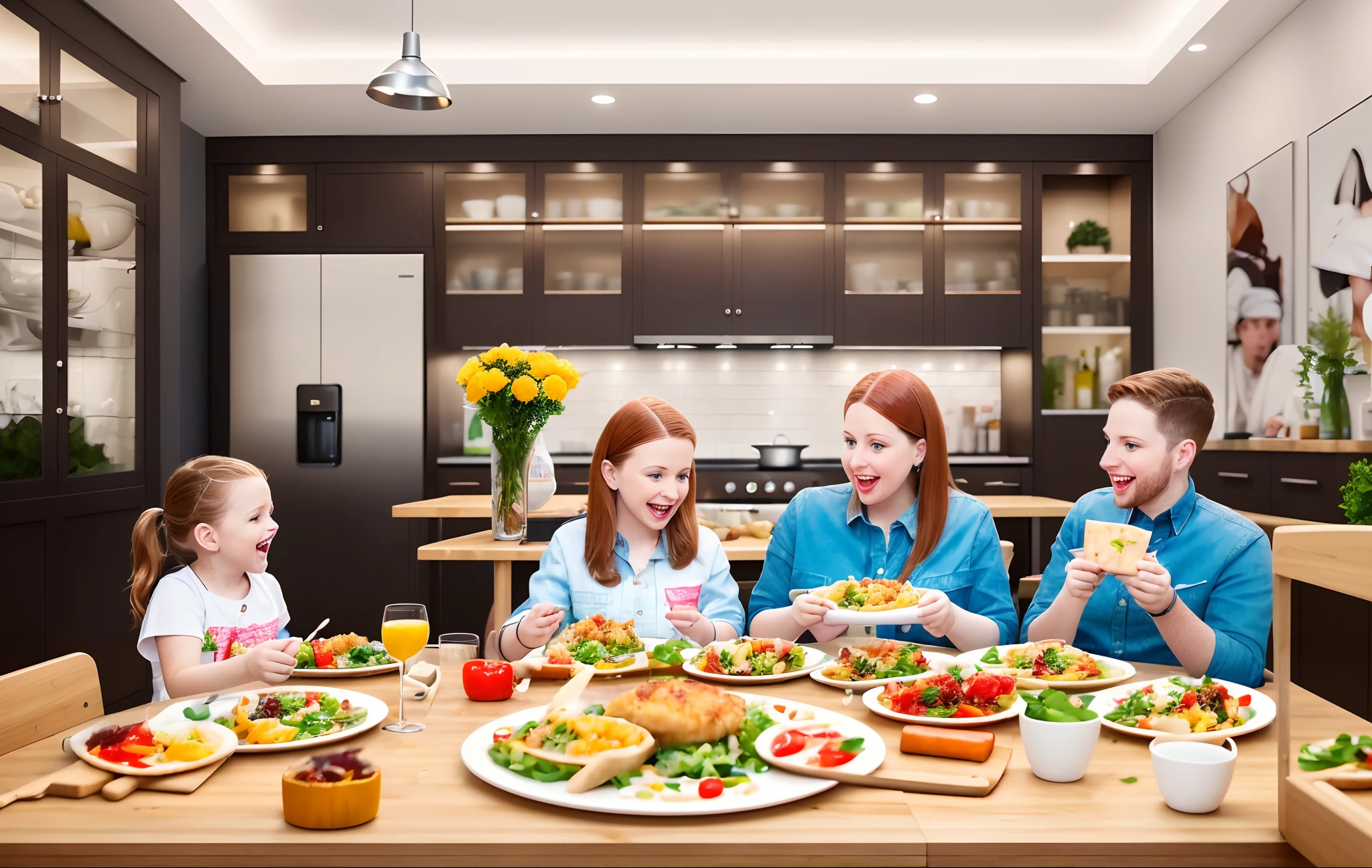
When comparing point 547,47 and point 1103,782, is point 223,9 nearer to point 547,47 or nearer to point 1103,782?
point 547,47

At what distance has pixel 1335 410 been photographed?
124 inches

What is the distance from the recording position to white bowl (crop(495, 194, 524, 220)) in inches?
202

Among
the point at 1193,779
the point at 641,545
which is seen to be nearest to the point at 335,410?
the point at 641,545

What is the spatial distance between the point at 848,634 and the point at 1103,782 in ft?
3.24

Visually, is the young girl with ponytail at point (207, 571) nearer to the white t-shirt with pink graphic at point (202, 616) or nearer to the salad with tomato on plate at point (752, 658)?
the white t-shirt with pink graphic at point (202, 616)

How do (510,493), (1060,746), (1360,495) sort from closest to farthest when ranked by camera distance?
(1060,746) → (1360,495) → (510,493)

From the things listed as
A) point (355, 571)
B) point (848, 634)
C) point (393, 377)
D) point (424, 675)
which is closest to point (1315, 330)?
point (848, 634)

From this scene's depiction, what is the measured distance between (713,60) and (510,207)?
1447 mm

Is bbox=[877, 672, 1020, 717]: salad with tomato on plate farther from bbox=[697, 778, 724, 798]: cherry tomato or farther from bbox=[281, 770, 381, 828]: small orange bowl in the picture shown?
bbox=[281, 770, 381, 828]: small orange bowl

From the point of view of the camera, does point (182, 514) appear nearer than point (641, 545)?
Yes

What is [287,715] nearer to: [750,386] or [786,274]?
[786,274]

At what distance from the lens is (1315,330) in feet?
11.1

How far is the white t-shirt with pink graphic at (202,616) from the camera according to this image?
64.6 inches

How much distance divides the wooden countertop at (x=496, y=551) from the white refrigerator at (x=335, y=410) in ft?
7.82
